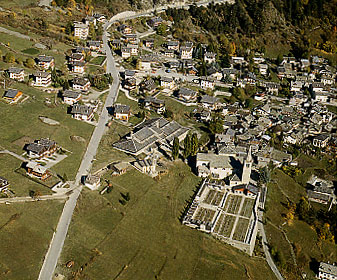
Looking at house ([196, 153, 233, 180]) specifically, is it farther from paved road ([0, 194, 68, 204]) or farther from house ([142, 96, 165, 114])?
paved road ([0, 194, 68, 204])

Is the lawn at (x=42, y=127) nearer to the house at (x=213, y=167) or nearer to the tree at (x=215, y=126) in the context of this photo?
the house at (x=213, y=167)

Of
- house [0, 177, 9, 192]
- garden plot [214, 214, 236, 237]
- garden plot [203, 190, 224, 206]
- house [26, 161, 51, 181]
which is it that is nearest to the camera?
house [0, 177, 9, 192]

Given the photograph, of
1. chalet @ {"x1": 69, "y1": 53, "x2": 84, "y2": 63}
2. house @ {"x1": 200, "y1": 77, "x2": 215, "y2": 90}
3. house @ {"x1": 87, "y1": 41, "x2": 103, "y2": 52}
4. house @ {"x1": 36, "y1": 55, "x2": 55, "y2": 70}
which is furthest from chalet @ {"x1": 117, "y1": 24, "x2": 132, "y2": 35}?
house @ {"x1": 200, "y1": 77, "x2": 215, "y2": 90}

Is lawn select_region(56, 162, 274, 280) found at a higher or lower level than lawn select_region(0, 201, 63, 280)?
lower

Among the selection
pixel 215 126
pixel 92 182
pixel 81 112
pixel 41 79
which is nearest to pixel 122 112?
pixel 81 112

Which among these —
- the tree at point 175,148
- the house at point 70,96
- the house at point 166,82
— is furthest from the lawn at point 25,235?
the house at point 166,82

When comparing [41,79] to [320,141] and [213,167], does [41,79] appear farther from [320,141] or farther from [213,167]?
[320,141]

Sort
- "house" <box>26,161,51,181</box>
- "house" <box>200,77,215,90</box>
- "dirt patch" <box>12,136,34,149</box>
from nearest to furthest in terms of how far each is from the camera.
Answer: "house" <box>26,161,51,181</box> → "dirt patch" <box>12,136,34,149</box> → "house" <box>200,77,215,90</box>
